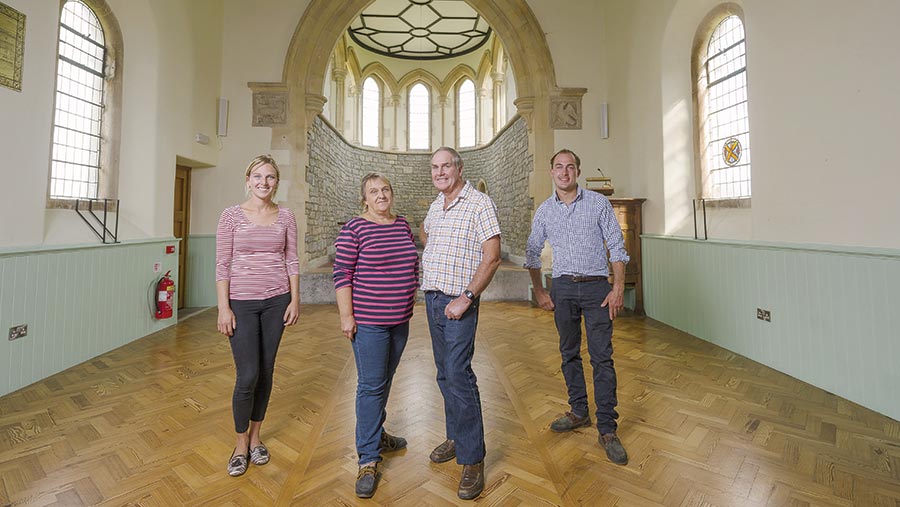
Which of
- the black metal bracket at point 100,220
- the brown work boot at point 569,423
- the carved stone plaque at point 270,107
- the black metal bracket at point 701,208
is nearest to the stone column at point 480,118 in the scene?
the carved stone plaque at point 270,107

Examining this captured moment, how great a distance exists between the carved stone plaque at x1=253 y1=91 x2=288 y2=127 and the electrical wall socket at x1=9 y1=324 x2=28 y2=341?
4.14 m

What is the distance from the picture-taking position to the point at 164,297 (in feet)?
14.9

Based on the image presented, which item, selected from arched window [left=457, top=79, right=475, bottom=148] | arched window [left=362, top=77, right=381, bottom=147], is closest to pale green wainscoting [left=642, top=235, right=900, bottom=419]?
arched window [left=457, top=79, right=475, bottom=148]

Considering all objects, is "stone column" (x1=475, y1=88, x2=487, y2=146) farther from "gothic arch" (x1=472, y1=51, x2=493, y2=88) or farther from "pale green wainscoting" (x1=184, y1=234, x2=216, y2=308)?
"pale green wainscoting" (x1=184, y1=234, x2=216, y2=308)

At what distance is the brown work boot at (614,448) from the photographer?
1.92 m

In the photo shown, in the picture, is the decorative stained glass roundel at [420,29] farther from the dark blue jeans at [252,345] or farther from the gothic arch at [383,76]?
the dark blue jeans at [252,345]

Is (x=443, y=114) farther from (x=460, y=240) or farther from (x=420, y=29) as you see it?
(x=460, y=240)

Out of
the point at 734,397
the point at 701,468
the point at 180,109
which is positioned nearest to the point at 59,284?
the point at 180,109

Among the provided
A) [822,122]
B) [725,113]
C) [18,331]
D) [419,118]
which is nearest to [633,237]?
[725,113]

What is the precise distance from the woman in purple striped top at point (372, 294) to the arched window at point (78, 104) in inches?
155

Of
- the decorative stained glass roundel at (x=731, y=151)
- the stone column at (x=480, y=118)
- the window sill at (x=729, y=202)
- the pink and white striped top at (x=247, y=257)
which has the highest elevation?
the stone column at (x=480, y=118)

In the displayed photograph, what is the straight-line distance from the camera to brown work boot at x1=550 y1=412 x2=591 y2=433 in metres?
2.25

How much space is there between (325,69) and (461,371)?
6378mm

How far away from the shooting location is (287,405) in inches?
104
